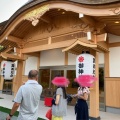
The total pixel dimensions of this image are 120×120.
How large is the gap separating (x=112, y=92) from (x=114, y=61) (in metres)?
1.48

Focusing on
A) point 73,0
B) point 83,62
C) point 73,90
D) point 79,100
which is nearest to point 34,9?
point 73,0

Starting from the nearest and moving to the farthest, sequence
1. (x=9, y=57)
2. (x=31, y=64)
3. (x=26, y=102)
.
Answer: (x=26, y=102), (x=9, y=57), (x=31, y=64)

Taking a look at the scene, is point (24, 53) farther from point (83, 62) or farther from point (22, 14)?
point (83, 62)

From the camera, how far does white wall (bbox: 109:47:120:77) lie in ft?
23.6

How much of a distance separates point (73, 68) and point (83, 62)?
10.8 feet

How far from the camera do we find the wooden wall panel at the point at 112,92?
7014mm

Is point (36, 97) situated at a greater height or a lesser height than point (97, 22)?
lesser

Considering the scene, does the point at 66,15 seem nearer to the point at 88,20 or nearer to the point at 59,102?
the point at 88,20

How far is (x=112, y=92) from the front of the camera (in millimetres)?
7188

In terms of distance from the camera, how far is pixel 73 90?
869 centimetres

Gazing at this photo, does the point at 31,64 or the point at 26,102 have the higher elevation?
the point at 31,64

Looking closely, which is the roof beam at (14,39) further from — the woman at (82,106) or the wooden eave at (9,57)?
the woman at (82,106)

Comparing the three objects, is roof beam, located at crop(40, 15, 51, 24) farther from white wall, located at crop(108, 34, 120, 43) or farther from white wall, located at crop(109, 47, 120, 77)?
white wall, located at crop(109, 47, 120, 77)

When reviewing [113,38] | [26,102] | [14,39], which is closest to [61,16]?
[113,38]
